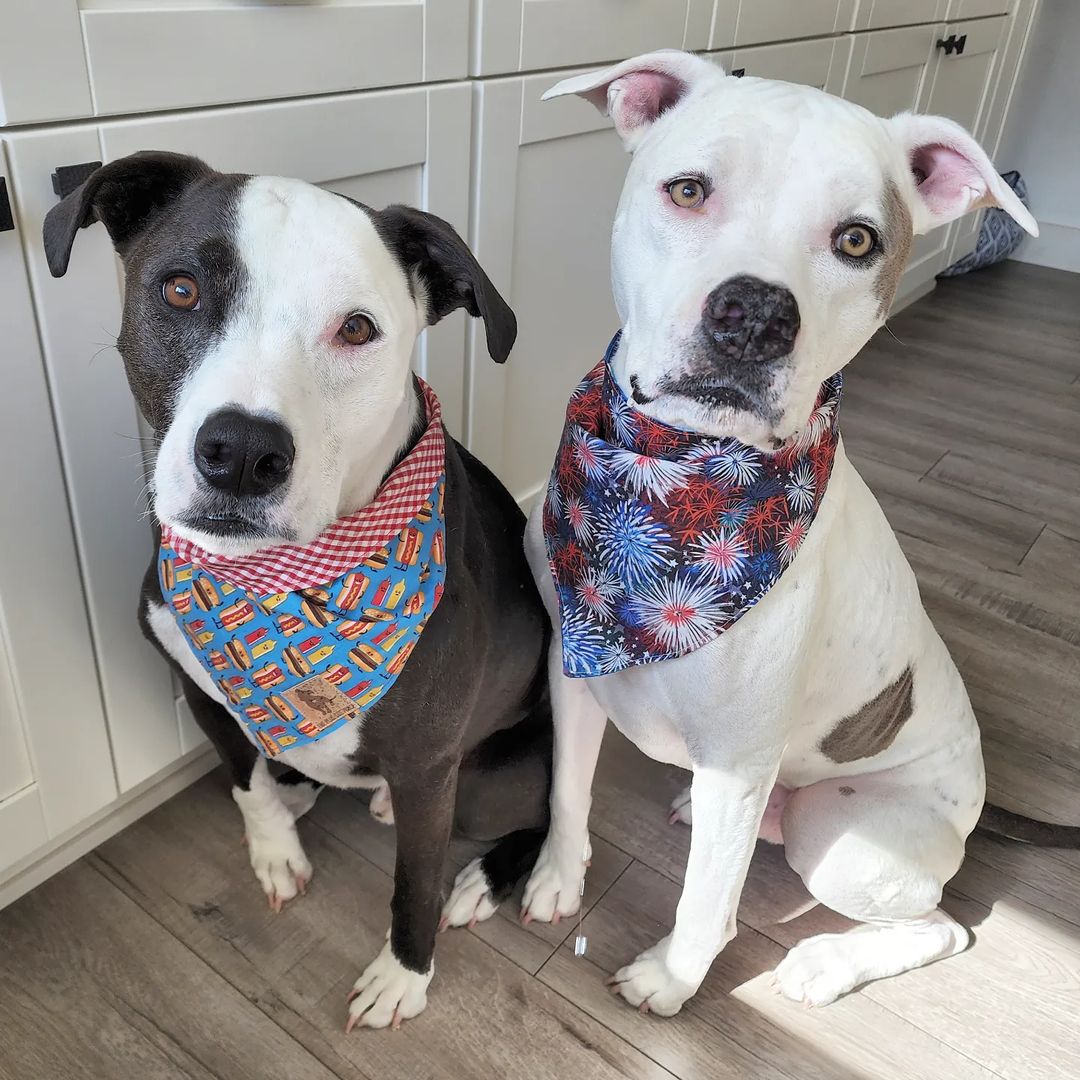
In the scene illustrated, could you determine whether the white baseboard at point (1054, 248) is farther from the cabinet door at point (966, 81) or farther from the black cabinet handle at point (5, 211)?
the black cabinet handle at point (5, 211)

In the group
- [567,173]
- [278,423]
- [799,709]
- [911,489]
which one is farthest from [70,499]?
[911,489]

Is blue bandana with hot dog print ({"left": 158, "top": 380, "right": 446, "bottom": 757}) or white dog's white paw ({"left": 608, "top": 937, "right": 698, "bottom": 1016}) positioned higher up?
blue bandana with hot dog print ({"left": 158, "top": 380, "right": 446, "bottom": 757})

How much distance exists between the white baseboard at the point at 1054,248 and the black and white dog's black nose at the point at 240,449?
542 cm

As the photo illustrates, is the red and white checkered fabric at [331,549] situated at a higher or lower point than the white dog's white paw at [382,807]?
higher

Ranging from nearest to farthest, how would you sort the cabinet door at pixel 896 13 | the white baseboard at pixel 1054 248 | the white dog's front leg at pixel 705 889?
the white dog's front leg at pixel 705 889 < the cabinet door at pixel 896 13 < the white baseboard at pixel 1054 248

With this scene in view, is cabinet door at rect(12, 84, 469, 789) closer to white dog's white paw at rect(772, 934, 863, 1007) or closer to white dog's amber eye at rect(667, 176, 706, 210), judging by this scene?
white dog's amber eye at rect(667, 176, 706, 210)

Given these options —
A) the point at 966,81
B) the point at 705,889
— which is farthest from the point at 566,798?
the point at 966,81

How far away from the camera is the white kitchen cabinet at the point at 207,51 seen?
1.19 m

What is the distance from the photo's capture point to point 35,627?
1.50 meters

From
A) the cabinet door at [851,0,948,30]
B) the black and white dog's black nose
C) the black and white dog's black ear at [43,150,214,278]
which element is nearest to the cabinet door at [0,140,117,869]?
the black and white dog's black ear at [43,150,214,278]

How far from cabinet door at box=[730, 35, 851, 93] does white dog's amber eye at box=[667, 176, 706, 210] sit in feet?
4.54

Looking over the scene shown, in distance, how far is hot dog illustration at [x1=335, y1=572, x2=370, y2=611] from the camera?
1331 mm

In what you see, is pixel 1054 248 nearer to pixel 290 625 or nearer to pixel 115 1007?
pixel 290 625

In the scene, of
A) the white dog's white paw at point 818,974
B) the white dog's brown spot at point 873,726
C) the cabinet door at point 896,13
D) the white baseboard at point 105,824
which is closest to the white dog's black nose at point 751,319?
the white dog's brown spot at point 873,726
